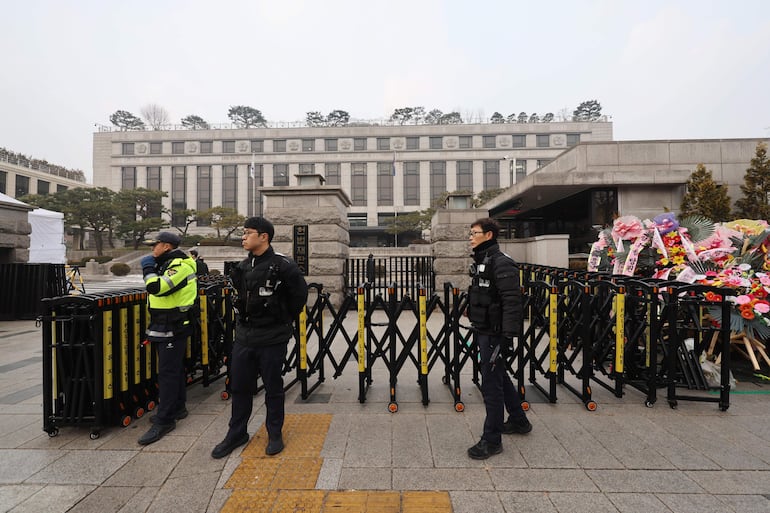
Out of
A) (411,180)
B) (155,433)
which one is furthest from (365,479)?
(411,180)

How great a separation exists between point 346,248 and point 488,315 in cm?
880

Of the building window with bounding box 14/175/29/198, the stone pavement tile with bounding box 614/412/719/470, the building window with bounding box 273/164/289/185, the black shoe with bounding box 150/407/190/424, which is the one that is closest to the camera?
the stone pavement tile with bounding box 614/412/719/470

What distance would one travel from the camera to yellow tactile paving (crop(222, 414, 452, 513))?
272cm

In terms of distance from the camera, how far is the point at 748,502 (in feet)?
9.02

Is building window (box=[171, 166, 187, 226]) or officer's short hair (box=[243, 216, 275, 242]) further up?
building window (box=[171, 166, 187, 226])

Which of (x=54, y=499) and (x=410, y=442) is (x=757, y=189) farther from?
(x=54, y=499)

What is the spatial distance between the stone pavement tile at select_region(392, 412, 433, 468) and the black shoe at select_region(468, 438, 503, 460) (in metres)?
0.40

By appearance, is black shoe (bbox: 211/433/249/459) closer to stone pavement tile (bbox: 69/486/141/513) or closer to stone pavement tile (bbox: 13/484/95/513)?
stone pavement tile (bbox: 69/486/141/513)

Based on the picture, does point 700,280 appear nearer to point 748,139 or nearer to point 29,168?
point 748,139

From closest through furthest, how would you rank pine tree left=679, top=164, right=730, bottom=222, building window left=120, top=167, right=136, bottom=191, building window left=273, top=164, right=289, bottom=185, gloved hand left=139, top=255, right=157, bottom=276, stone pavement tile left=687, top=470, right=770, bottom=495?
1. stone pavement tile left=687, top=470, right=770, bottom=495
2. gloved hand left=139, top=255, right=157, bottom=276
3. pine tree left=679, top=164, right=730, bottom=222
4. building window left=273, top=164, right=289, bottom=185
5. building window left=120, top=167, right=136, bottom=191

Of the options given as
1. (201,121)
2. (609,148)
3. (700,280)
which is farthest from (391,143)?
(700,280)

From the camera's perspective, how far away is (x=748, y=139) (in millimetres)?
13062

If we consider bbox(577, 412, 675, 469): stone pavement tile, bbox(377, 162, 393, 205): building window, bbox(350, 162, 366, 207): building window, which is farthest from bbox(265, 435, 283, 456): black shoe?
bbox(350, 162, 366, 207): building window

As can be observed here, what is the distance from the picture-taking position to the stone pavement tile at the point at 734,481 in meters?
2.89
